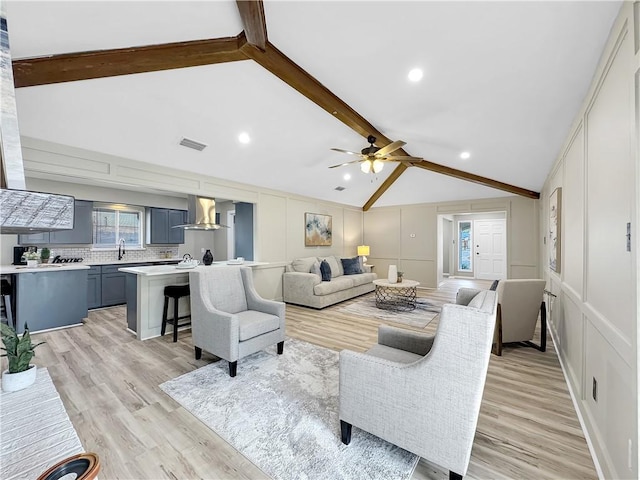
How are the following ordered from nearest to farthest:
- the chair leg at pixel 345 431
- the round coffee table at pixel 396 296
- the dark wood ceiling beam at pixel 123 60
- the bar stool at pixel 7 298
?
1. the chair leg at pixel 345 431
2. the dark wood ceiling beam at pixel 123 60
3. the bar stool at pixel 7 298
4. the round coffee table at pixel 396 296

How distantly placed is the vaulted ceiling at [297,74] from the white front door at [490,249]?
5599 millimetres

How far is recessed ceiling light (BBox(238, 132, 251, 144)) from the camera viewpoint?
3679mm

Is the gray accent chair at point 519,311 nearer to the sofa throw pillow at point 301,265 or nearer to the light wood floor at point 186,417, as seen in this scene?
the light wood floor at point 186,417

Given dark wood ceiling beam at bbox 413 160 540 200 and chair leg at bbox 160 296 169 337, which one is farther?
dark wood ceiling beam at bbox 413 160 540 200

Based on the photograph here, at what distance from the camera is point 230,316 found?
2551mm

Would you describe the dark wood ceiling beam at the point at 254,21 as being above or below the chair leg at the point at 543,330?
above

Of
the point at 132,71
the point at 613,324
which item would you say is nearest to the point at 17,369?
the point at 132,71

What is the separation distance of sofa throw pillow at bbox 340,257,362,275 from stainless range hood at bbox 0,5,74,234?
5934 millimetres

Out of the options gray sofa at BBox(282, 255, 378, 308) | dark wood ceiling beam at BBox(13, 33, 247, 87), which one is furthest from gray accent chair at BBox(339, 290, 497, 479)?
gray sofa at BBox(282, 255, 378, 308)

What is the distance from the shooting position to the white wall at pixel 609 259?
1.23 metres

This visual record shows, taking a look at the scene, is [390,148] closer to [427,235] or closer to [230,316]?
[230,316]

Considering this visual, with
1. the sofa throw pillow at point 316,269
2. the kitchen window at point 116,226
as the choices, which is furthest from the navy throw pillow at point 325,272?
the kitchen window at point 116,226

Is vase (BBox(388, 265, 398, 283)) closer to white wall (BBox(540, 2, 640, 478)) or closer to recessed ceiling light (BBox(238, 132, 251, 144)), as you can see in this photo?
white wall (BBox(540, 2, 640, 478))

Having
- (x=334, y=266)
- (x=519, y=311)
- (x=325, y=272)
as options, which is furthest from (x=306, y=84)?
(x=334, y=266)
